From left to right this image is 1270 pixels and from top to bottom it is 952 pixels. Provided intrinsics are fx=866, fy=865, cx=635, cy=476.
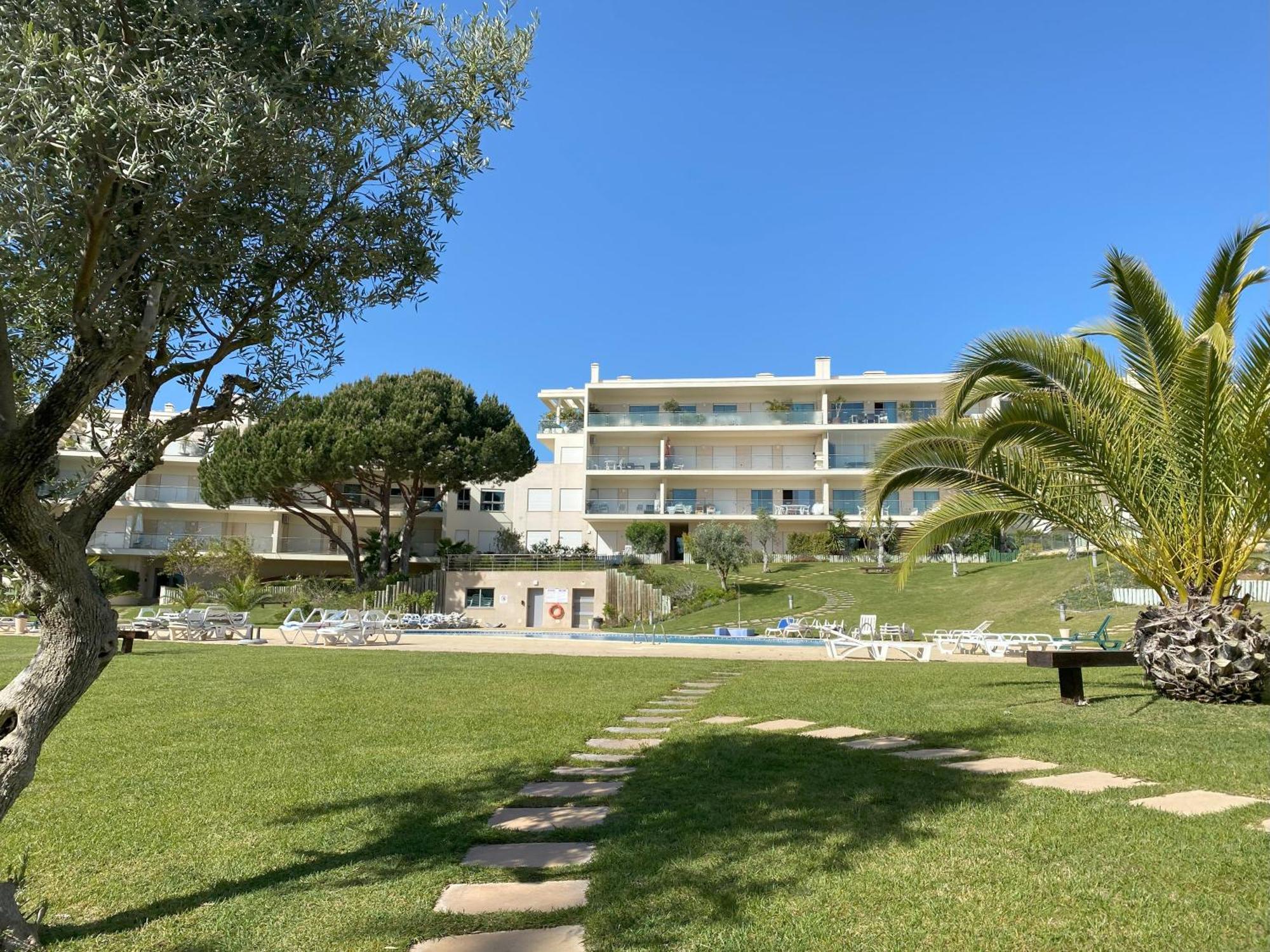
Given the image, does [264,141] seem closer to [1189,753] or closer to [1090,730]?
[1189,753]

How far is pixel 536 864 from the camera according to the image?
12.3 ft

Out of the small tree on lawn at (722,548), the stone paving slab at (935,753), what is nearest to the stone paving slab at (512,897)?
the stone paving slab at (935,753)

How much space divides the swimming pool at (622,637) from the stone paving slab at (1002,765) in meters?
15.1

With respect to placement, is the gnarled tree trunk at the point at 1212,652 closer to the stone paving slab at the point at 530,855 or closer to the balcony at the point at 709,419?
the stone paving slab at the point at 530,855

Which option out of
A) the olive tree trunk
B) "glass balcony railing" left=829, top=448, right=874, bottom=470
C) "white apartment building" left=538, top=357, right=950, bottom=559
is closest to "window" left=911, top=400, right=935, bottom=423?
"white apartment building" left=538, top=357, right=950, bottom=559

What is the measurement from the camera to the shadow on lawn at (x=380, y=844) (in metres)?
3.33

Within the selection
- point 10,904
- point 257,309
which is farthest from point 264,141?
point 10,904

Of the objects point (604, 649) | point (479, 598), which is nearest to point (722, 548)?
point (479, 598)

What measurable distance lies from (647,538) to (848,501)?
10.2 metres

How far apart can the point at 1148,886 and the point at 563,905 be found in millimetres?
2189

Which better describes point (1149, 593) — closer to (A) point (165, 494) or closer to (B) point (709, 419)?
(B) point (709, 419)

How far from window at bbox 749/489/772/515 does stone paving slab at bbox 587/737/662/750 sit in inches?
1437

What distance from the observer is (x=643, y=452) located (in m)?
45.3

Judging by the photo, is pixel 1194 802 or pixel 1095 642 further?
pixel 1095 642
